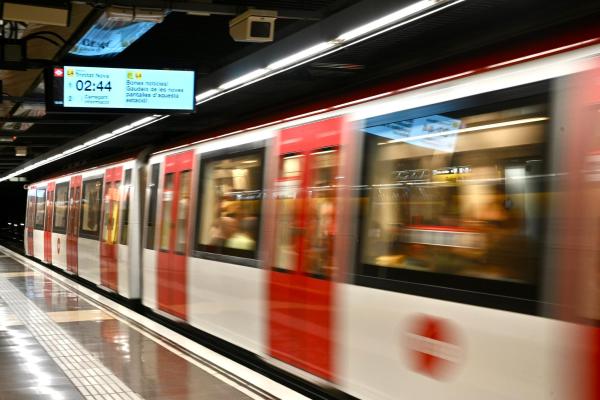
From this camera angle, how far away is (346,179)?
466 centimetres

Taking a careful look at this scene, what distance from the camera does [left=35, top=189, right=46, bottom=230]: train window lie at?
1838 centimetres

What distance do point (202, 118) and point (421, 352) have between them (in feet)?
34.6

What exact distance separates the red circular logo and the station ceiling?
151 cm

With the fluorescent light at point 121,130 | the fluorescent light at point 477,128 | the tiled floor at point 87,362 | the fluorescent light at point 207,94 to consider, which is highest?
the fluorescent light at point 207,94

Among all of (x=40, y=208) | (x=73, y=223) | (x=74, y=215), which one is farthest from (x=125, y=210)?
(x=40, y=208)

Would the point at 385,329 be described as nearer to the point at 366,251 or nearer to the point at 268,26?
the point at 366,251

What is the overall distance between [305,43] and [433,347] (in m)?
3.93

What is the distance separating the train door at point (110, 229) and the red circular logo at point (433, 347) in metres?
7.84

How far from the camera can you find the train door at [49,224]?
1712cm

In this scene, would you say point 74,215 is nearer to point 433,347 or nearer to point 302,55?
point 302,55

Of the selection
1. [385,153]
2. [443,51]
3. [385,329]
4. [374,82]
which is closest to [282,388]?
[385,329]

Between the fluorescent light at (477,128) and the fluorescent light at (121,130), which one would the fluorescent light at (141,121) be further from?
the fluorescent light at (477,128)

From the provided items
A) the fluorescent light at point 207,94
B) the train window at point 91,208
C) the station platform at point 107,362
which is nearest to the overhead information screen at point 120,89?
the fluorescent light at point 207,94

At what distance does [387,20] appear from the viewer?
5.05 m
